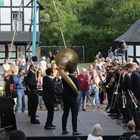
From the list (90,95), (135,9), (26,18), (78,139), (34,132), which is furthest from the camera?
(135,9)

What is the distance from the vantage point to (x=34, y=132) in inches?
568

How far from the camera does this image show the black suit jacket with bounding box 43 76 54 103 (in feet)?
48.1

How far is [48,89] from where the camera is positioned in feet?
48.5

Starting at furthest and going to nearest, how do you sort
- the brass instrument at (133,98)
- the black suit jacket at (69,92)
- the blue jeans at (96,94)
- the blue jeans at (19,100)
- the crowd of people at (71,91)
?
the blue jeans at (96,94) → the blue jeans at (19,100) → the brass instrument at (133,98) → the crowd of people at (71,91) → the black suit jacket at (69,92)

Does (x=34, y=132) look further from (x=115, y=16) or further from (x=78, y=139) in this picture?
(x=115, y=16)

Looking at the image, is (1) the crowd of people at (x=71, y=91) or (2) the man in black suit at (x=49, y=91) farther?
(2) the man in black suit at (x=49, y=91)

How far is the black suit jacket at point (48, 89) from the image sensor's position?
14672 mm

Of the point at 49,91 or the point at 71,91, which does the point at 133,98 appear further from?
the point at 49,91

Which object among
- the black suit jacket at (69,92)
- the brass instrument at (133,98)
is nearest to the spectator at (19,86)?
the brass instrument at (133,98)

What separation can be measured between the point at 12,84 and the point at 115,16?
42987 millimetres

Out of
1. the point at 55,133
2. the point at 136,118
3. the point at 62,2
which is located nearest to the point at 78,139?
the point at 55,133

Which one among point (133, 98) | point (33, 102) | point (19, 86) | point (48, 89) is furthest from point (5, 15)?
point (133, 98)

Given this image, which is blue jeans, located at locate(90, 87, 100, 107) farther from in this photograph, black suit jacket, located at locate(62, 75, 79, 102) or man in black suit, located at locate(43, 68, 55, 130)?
black suit jacket, located at locate(62, 75, 79, 102)

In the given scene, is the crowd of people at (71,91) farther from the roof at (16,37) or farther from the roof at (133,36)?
the roof at (16,37)
